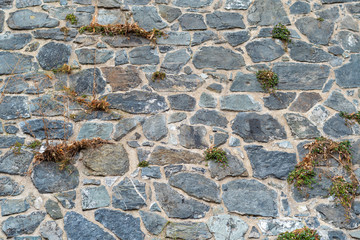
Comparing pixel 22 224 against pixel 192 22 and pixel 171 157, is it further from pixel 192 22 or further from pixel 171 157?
pixel 192 22

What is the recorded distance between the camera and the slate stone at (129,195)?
426 cm

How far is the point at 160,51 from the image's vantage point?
5160mm

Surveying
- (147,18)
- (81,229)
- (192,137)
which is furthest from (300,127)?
(81,229)

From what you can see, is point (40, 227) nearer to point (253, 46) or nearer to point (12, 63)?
point (12, 63)

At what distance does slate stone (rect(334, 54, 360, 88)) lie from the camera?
5.07 meters

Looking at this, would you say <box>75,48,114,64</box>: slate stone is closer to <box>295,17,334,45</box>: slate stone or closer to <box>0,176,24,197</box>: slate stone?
<box>0,176,24,197</box>: slate stone

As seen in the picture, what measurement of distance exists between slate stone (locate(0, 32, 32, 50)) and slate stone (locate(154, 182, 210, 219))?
7.52 feet

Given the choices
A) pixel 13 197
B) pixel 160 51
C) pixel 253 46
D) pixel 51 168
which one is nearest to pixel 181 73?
pixel 160 51

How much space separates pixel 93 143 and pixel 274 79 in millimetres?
2144

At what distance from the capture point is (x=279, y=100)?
16.2 feet

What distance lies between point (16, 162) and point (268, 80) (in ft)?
9.35

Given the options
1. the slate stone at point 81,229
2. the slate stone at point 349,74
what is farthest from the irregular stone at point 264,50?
the slate stone at point 81,229

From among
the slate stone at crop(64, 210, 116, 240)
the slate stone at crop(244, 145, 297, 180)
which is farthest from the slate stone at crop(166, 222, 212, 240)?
the slate stone at crop(244, 145, 297, 180)

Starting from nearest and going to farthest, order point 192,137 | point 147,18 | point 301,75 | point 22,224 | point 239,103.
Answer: point 22,224 → point 192,137 → point 239,103 → point 301,75 → point 147,18
